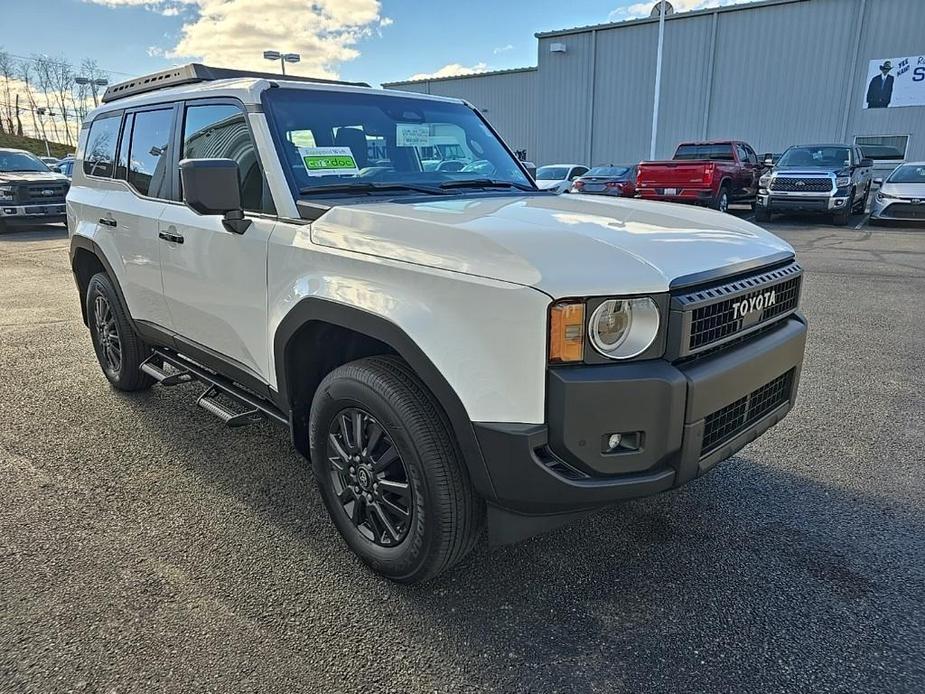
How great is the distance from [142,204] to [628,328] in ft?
10.1

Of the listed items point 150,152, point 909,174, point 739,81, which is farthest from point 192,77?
point 739,81

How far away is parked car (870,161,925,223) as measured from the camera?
14734 mm

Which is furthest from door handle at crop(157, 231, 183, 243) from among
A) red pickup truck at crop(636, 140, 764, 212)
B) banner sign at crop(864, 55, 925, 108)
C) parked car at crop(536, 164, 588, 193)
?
banner sign at crop(864, 55, 925, 108)

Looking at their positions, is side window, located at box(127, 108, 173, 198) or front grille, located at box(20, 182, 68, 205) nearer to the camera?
side window, located at box(127, 108, 173, 198)

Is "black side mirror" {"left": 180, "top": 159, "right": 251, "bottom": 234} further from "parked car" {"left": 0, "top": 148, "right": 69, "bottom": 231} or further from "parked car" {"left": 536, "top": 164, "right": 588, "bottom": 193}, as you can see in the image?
"parked car" {"left": 536, "top": 164, "right": 588, "bottom": 193}

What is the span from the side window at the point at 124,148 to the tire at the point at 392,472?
8.29 ft

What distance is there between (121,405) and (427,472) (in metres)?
3.16

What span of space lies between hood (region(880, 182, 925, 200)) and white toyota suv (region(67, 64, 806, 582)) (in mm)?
14547

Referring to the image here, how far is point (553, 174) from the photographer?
20.3 metres

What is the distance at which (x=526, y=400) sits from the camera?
2.06 meters

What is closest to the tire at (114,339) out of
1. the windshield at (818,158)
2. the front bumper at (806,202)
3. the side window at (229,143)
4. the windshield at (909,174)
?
the side window at (229,143)

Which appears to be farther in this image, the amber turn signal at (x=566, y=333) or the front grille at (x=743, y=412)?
the front grille at (x=743, y=412)

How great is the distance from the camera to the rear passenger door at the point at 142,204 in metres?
3.79

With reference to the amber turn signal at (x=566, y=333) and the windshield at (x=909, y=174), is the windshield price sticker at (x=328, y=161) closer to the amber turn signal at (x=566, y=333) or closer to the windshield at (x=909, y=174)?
the amber turn signal at (x=566, y=333)
